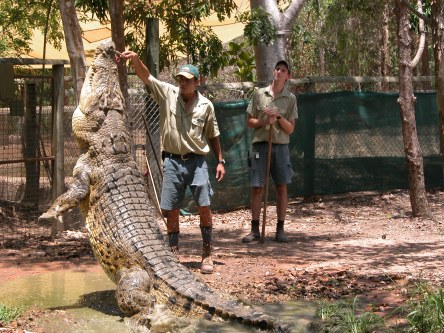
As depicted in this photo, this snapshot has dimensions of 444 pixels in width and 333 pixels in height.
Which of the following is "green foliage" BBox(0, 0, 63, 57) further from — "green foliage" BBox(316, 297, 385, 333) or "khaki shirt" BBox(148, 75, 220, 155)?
"green foliage" BBox(316, 297, 385, 333)

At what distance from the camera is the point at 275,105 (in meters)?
7.93

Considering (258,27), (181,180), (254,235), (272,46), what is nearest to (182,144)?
(181,180)

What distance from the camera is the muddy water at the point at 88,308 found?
479 cm

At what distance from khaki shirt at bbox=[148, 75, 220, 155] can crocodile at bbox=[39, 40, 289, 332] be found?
40 cm

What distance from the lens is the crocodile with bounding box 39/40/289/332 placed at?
4910 millimetres

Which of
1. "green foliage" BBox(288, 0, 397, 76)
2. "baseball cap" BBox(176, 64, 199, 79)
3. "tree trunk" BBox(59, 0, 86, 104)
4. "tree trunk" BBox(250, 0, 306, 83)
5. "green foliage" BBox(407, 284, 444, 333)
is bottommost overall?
"green foliage" BBox(407, 284, 444, 333)

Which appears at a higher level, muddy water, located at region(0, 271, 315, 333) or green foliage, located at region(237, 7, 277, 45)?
green foliage, located at region(237, 7, 277, 45)

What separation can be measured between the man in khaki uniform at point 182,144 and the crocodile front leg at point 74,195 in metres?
0.86

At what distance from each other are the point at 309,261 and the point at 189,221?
2.99 metres

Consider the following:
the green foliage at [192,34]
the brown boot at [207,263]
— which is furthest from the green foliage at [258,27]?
the brown boot at [207,263]

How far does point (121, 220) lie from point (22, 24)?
32.0 ft

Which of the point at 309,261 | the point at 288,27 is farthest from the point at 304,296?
the point at 288,27

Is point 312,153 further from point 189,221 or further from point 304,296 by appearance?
point 304,296

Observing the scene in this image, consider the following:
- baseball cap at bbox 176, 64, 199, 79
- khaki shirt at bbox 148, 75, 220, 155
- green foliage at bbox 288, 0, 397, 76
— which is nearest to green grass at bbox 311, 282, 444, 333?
khaki shirt at bbox 148, 75, 220, 155
